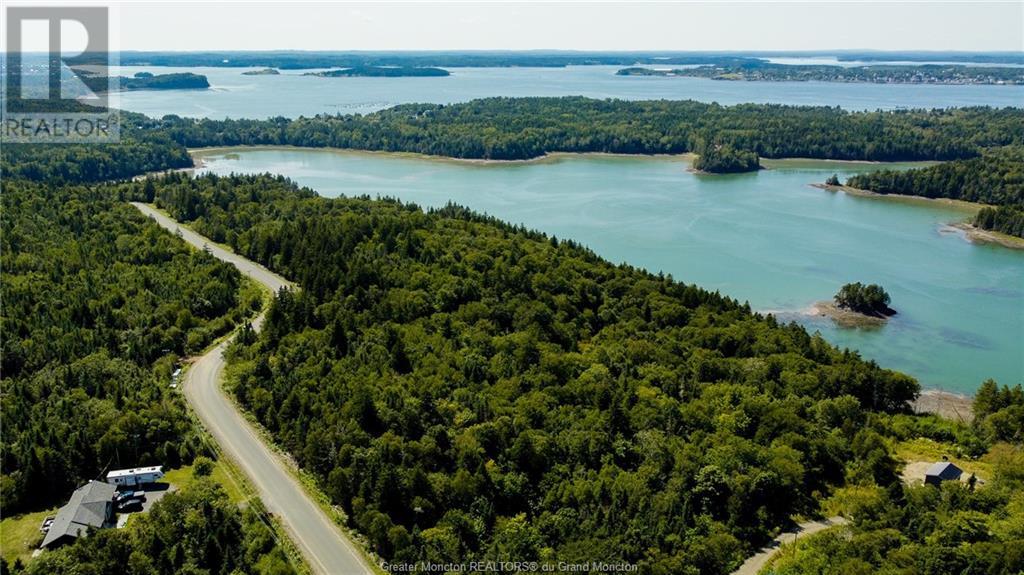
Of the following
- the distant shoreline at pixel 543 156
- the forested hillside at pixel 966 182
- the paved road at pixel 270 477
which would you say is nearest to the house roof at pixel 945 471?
the paved road at pixel 270 477

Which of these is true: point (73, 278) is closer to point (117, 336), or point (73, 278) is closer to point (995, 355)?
point (117, 336)

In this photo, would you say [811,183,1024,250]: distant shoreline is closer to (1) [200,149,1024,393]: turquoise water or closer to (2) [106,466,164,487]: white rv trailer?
(1) [200,149,1024,393]: turquoise water

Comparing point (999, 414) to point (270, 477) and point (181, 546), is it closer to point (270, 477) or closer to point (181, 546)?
point (270, 477)

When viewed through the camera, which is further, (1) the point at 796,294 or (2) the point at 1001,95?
(2) the point at 1001,95

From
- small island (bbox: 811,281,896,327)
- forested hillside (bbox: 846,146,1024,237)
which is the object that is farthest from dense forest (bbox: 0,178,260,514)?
forested hillside (bbox: 846,146,1024,237)

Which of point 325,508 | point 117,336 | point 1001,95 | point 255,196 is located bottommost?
point 325,508

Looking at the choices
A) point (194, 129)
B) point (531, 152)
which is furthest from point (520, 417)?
point (194, 129)

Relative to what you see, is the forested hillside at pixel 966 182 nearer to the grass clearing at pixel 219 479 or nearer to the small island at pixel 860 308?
the small island at pixel 860 308
